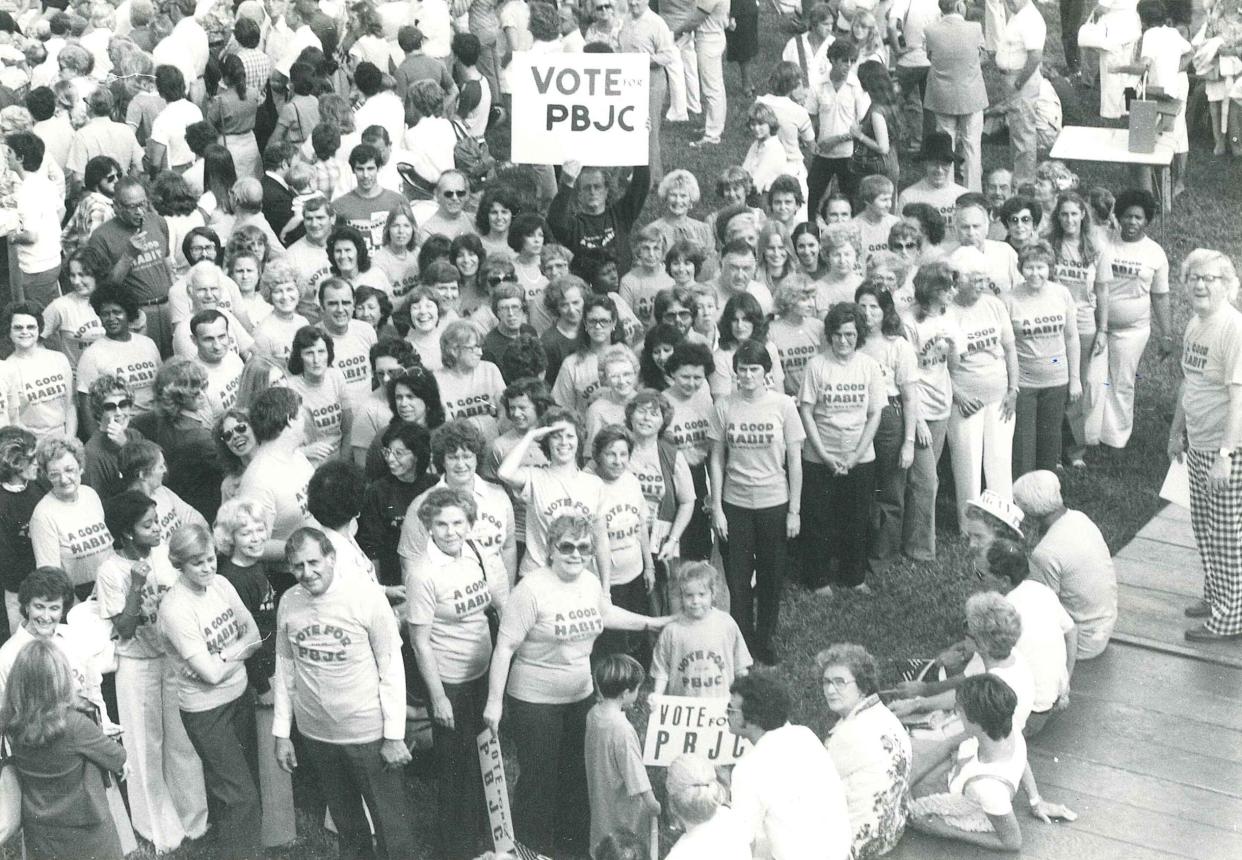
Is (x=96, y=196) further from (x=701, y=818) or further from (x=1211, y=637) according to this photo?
(x=1211, y=637)

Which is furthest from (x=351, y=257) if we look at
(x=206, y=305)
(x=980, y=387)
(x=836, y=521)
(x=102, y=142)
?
(x=980, y=387)

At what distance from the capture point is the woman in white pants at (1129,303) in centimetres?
1316

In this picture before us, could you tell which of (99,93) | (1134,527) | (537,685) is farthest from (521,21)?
(537,685)

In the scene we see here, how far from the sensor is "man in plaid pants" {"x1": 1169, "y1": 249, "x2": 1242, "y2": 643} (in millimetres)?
10641

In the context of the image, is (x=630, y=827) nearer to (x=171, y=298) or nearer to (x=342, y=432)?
(x=342, y=432)

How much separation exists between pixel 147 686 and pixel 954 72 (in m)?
10.9

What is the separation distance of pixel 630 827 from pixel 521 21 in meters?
11.2

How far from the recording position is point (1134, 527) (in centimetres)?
1281

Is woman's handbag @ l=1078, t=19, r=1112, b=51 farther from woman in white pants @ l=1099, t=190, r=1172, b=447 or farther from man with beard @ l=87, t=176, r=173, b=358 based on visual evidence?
man with beard @ l=87, t=176, r=173, b=358

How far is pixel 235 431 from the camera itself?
936cm

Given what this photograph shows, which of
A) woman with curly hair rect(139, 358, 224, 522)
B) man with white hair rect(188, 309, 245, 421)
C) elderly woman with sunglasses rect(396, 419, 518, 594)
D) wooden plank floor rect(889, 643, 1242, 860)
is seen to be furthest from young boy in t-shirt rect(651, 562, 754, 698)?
man with white hair rect(188, 309, 245, 421)

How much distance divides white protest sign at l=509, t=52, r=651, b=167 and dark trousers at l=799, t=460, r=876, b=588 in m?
2.96

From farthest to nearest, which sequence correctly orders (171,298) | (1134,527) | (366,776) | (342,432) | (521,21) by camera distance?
Result: (521,21), (1134,527), (171,298), (342,432), (366,776)

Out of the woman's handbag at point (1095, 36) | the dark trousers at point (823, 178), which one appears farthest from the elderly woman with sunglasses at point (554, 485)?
the woman's handbag at point (1095, 36)
